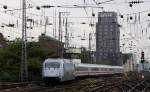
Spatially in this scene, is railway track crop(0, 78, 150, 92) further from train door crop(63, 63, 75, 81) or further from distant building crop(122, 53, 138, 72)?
distant building crop(122, 53, 138, 72)

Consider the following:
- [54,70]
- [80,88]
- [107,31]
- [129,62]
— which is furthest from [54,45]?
[80,88]

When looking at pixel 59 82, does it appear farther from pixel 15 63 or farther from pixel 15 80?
pixel 15 63

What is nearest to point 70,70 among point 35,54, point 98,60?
point 35,54

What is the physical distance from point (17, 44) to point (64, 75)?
54.1ft

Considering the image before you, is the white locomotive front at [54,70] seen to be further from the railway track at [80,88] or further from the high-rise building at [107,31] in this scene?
the high-rise building at [107,31]

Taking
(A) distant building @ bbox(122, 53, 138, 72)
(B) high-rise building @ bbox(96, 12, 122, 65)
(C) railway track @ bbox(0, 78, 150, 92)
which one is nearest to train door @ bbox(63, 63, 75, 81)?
(C) railway track @ bbox(0, 78, 150, 92)

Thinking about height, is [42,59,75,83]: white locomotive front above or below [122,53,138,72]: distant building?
above

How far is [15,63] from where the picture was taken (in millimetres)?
58344

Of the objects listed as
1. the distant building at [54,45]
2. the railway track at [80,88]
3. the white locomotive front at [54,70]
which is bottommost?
the railway track at [80,88]

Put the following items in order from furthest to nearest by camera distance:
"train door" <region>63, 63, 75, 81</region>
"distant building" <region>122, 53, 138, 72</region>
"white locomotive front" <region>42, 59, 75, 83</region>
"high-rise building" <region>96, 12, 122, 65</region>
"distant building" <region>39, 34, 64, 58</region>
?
"distant building" <region>122, 53, 138, 72</region> < "distant building" <region>39, 34, 64, 58</region> < "high-rise building" <region>96, 12, 122, 65</region> < "train door" <region>63, 63, 75, 81</region> < "white locomotive front" <region>42, 59, 75, 83</region>

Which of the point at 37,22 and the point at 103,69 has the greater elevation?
the point at 37,22

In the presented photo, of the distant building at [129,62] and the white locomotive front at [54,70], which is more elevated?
the white locomotive front at [54,70]

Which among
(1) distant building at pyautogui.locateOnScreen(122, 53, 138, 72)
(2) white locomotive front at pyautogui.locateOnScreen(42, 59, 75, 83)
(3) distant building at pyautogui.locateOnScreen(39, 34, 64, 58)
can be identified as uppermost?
(3) distant building at pyautogui.locateOnScreen(39, 34, 64, 58)

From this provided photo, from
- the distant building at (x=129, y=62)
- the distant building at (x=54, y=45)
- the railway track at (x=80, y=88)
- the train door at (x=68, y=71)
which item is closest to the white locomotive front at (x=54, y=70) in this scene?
the train door at (x=68, y=71)
